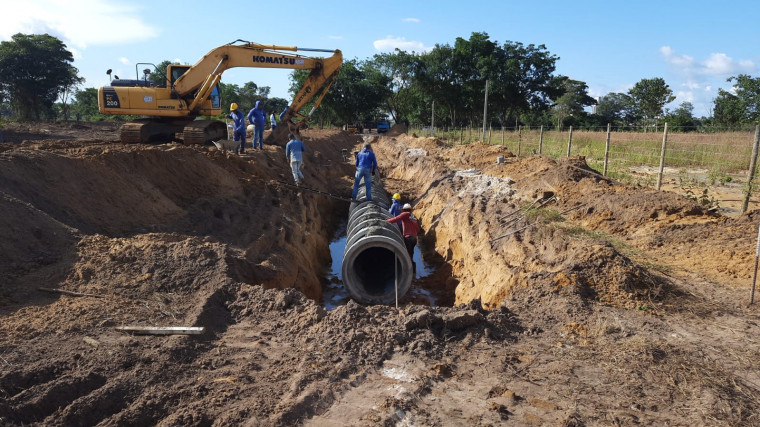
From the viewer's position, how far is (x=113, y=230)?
24.6 feet

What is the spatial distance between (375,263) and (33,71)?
38794 mm

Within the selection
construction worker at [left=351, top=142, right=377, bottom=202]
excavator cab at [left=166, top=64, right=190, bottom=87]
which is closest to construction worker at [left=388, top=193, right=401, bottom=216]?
construction worker at [left=351, top=142, right=377, bottom=202]

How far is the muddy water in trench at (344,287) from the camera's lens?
30.0 feet

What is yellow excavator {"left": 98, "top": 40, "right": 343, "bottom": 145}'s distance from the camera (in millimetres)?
13031

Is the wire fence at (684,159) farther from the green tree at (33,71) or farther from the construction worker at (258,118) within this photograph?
the green tree at (33,71)

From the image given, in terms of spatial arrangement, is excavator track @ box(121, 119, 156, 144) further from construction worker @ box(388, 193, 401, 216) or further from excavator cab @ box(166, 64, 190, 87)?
A: construction worker @ box(388, 193, 401, 216)

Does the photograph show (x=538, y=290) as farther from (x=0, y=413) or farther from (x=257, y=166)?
(x=257, y=166)

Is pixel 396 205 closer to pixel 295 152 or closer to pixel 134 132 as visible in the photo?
pixel 295 152

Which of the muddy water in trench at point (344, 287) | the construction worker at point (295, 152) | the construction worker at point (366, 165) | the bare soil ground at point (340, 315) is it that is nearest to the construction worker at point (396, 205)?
the construction worker at point (366, 165)

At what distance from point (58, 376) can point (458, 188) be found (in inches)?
427

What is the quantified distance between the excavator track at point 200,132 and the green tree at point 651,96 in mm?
39626

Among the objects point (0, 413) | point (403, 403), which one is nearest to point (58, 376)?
point (0, 413)

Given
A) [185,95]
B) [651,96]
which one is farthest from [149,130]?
[651,96]

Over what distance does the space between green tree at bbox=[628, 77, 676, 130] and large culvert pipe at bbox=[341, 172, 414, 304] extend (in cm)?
3978
